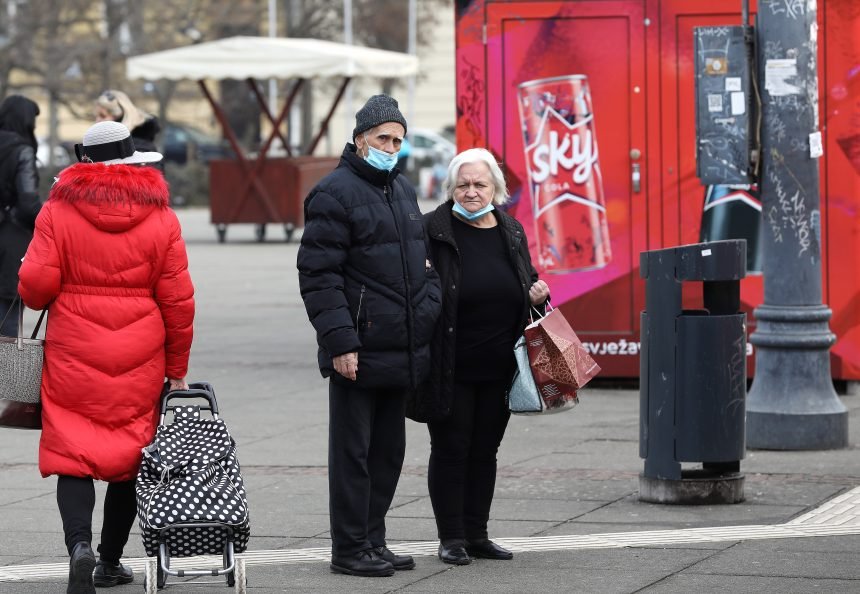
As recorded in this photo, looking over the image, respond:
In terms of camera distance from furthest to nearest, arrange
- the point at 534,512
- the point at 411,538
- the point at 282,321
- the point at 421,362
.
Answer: the point at 282,321 → the point at 534,512 → the point at 411,538 → the point at 421,362

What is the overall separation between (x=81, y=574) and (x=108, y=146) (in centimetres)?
145

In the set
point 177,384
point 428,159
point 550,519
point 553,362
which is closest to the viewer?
point 177,384

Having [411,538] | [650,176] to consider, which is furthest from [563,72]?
[411,538]

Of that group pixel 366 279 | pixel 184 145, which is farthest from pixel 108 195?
pixel 184 145

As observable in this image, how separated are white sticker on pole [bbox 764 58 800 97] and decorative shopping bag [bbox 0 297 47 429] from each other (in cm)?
439

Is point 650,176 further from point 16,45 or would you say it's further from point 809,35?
point 16,45

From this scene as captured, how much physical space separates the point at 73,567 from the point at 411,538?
166 centimetres

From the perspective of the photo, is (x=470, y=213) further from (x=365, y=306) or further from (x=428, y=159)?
(x=428, y=159)

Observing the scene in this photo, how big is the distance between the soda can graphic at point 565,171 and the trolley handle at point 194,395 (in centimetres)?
532

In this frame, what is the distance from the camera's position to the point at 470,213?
6410mm

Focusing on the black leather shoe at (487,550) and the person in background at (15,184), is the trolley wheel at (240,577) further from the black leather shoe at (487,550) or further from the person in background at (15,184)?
the person in background at (15,184)

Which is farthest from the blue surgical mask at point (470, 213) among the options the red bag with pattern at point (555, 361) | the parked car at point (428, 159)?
the parked car at point (428, 159)

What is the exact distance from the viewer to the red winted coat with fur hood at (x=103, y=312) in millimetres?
5773

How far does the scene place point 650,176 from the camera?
1085cm
